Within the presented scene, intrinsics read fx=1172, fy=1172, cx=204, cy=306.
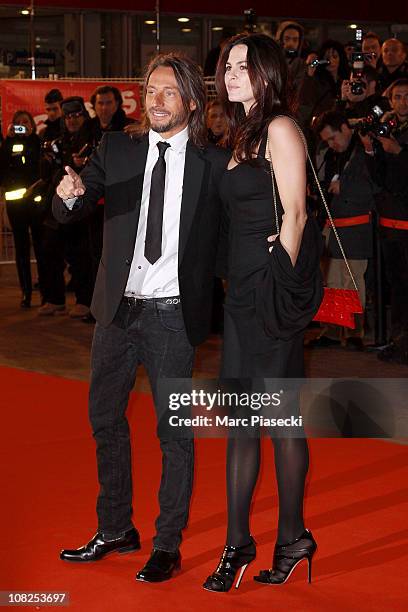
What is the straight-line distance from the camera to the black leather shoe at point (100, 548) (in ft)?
14.1

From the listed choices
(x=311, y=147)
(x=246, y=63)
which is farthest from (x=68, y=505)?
(x=311, y=147)

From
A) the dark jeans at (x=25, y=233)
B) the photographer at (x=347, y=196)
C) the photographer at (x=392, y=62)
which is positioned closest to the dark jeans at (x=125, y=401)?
the photographer at (x=347, y=196)

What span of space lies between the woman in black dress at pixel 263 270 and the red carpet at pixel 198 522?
0.17 m

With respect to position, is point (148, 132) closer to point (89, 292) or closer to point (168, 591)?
point (168, 591)

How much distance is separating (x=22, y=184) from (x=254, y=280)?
738cm

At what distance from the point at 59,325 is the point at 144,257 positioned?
6189 mm

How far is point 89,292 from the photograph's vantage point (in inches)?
414

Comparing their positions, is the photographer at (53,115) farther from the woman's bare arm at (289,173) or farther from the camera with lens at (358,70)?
the woman's bare arm at (289,173)

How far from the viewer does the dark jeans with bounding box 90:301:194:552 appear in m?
4.14

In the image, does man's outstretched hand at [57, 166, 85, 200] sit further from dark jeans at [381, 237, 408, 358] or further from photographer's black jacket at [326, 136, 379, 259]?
photographer's black jacket at [326, 136, 379, 259]

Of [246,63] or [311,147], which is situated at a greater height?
[246,63]

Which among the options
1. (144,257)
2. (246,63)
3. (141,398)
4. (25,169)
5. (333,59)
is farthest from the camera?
(25,169)

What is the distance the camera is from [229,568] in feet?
13.1

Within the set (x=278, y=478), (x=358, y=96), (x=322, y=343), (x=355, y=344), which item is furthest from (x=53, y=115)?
(x=278, y=478)
